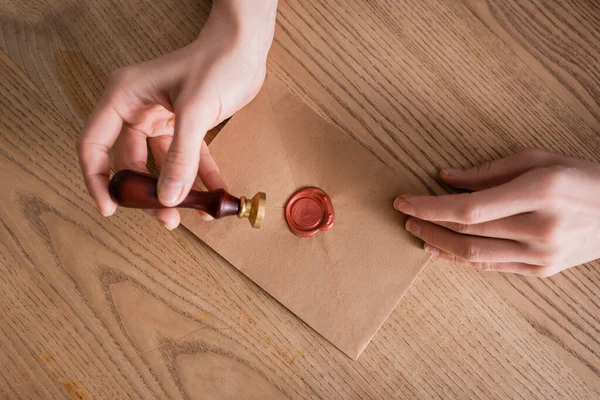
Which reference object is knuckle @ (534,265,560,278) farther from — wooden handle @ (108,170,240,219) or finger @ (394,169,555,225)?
wooden handle @ (108,170,240,219)

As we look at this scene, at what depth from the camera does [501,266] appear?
0.79 metres

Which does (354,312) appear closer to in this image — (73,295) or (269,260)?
(269,260)

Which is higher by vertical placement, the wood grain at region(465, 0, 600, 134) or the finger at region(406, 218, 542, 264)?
the wood grain at region(465, 0, 600, 134)

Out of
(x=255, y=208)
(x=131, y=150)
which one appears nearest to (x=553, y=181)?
(x=255, y=208)

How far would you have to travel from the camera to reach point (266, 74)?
2.69ft

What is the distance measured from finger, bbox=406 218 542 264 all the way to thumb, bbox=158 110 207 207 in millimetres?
403

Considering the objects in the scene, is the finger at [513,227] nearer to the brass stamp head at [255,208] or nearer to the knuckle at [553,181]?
the knuckle at [553,181]

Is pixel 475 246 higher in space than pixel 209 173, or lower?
higher

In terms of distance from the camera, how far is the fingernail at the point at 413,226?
0.79 meters

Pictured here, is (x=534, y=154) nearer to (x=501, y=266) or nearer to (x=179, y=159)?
(x=501, y=266)

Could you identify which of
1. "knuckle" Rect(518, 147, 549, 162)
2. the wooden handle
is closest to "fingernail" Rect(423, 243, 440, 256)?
"knuckle" Rect(518, 147, 549, 162)

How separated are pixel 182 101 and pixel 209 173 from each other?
0.50 ft

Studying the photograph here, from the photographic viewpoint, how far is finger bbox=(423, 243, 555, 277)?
2.54ft

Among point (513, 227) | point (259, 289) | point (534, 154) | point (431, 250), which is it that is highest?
point (534, 154)
